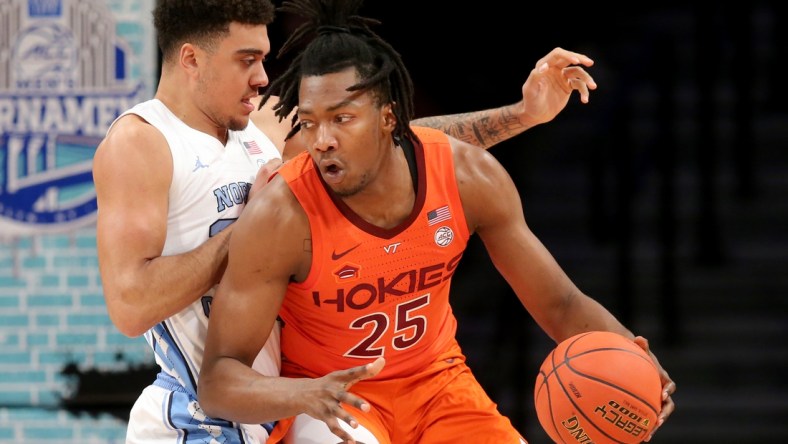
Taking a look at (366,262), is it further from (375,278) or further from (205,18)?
(205,18)

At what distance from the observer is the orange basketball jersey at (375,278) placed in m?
2.93

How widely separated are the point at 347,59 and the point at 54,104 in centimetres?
274

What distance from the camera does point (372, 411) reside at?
3.03 metres

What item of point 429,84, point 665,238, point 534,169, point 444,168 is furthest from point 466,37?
point 444,168

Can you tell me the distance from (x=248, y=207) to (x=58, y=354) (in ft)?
8.80

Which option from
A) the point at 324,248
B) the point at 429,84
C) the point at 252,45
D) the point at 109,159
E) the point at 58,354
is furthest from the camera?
the point at 429,84

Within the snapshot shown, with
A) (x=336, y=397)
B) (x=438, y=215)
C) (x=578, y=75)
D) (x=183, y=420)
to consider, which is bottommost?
(x=183, y=420)

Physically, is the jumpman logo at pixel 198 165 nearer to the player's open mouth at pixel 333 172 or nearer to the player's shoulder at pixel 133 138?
the player's shoulder at pixel 133 138

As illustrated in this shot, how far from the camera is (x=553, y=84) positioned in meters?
3.40

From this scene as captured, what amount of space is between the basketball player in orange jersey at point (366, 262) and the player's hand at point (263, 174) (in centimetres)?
10

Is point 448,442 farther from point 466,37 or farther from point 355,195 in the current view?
point 466,37

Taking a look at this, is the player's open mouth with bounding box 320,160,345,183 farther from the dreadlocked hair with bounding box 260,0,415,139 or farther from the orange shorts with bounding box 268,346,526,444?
the orange shorts with bounding box 268,346,526,444

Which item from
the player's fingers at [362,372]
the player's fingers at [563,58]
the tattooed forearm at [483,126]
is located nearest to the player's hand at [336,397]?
the player's fingers at [362,372]

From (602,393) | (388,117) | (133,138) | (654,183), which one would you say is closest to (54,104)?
(133,138)
